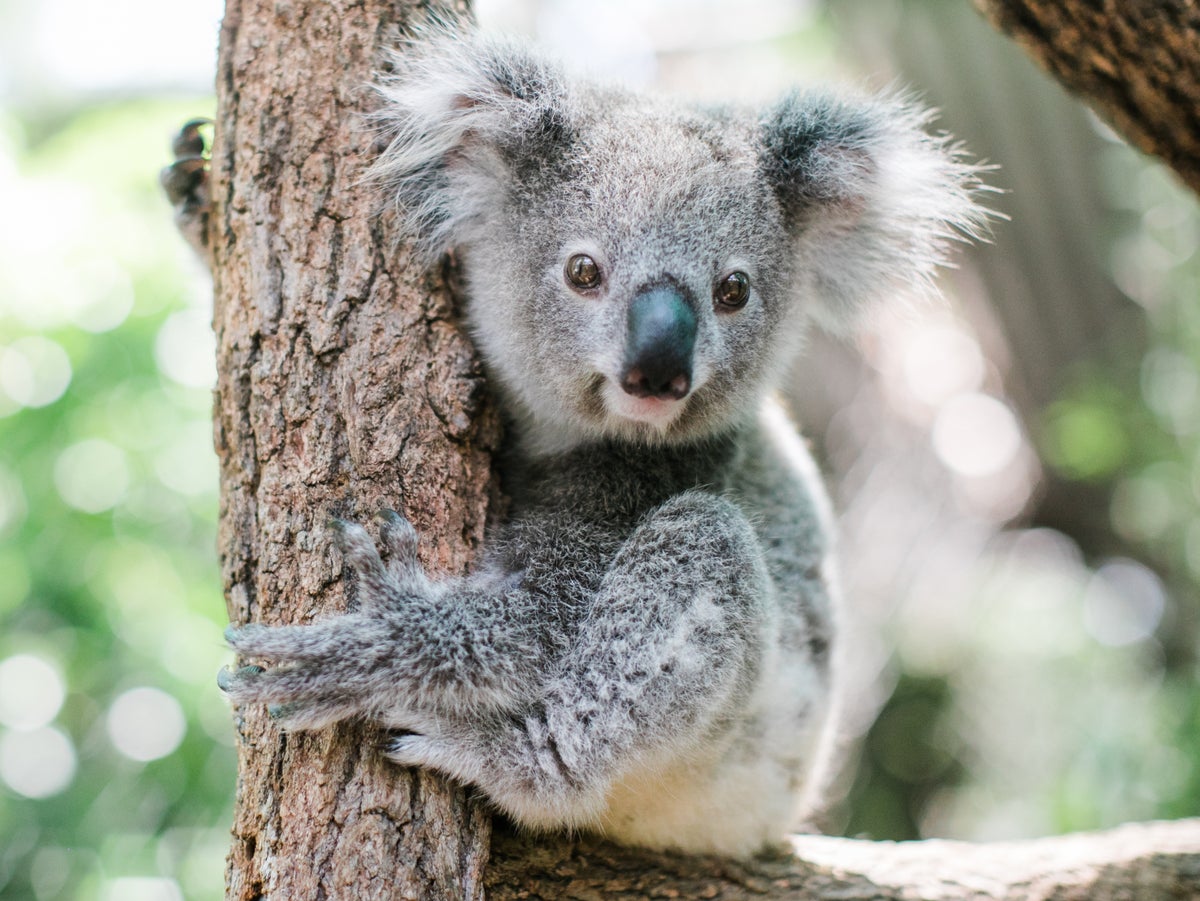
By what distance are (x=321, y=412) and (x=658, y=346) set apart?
744 millimetres

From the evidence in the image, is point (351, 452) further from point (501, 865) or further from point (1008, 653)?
point (1008, 653)

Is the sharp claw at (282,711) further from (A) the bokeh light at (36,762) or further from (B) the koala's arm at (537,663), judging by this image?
(A) the bokeh light at (36,762)

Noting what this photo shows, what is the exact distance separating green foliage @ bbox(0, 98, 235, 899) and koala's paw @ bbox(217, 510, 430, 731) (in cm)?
175

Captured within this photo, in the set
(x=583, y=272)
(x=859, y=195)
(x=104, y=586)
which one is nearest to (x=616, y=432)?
(x=583, y=272)

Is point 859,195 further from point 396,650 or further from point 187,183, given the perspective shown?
point 187,183

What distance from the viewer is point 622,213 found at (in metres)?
2.34

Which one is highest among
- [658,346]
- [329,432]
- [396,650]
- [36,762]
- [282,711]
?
[658,346]

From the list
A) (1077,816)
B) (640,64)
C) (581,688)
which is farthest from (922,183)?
(640,64)

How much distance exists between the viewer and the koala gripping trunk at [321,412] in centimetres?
197

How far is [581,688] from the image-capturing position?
223 centimetres

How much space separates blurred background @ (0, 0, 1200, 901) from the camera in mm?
3686

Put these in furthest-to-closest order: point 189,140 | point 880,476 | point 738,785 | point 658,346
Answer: point 880,476 → point 189,140 → point 738,785 → point 658,346

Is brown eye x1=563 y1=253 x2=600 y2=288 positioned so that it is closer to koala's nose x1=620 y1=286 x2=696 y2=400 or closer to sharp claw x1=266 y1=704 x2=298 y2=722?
koala's nose x1=620 y1=286 x2=696 y2=400

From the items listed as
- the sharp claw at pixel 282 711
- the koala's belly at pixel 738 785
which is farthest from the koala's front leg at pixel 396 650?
the koala's belly at pixel 738 785
